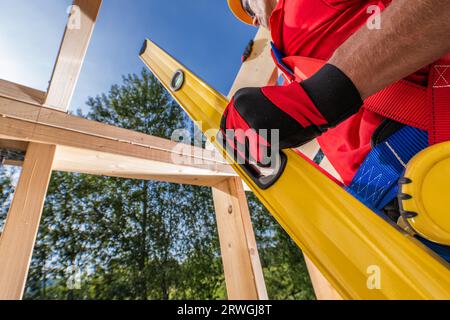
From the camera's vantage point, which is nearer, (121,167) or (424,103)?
(424,103)

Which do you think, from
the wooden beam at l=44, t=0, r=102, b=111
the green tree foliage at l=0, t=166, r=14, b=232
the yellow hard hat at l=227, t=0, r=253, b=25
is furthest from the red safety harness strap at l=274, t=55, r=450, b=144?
the green tree foliage at l=0, t=166, r=14, b=232

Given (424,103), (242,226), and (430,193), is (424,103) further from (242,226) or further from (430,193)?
(242,226)

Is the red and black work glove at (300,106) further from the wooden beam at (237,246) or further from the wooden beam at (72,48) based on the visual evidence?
the wooden beam at (237,246)

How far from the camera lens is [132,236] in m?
3.02

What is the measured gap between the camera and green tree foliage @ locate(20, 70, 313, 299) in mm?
2514

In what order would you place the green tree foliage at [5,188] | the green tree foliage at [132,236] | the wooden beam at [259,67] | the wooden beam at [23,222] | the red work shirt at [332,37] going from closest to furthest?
the red work shirt at [332,37] < the wooden beam at [23,222] < the wooden beam at [259,67] < the green tree foliage at [5,188] < the green tree foliage at [132,236]

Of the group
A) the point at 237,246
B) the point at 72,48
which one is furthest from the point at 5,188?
the point at 237,246

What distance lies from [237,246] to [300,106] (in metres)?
1.16

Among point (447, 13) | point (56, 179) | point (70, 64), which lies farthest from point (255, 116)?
point (56, 179)

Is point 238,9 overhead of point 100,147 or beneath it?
overhead

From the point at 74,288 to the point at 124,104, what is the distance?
286 cm

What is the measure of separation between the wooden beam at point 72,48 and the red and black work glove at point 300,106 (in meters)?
0.94

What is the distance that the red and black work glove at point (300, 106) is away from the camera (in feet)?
1.16

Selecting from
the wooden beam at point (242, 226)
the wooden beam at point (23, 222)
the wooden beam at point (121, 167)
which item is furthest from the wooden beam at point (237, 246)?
the wooden beam at point (23, 222)
